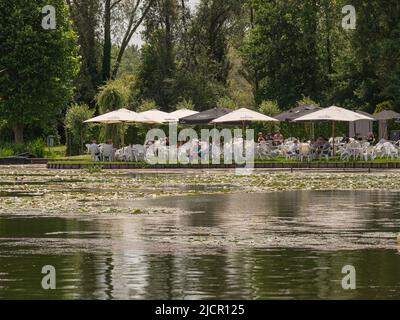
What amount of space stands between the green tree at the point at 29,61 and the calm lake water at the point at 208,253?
50.4m

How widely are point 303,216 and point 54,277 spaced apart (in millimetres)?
9890

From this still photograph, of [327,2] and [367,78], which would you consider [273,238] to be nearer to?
[367,78]

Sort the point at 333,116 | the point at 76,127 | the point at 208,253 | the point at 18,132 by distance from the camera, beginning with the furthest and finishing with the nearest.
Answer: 1. the point at 18,132
2. the point at 76,127
3. the point at 333,116
4. the point at 208,253

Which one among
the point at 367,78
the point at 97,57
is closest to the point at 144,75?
the point at 97,57

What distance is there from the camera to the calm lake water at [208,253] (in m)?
13.5

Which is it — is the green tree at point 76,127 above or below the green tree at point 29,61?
below

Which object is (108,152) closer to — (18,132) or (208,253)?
(18,132)

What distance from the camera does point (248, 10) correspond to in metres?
93.4

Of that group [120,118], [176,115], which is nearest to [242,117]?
[120,118]

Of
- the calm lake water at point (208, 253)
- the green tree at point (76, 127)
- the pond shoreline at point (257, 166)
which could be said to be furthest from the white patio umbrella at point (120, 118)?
the calm lake water at point (208, 253)

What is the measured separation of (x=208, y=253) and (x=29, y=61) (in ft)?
197

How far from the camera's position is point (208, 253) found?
16.9m

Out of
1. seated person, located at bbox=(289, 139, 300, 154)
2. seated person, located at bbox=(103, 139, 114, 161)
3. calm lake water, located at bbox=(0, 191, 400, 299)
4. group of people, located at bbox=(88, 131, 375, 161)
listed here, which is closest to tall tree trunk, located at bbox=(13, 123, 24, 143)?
group of people, located at bbox=(88, 131, 375, 161)

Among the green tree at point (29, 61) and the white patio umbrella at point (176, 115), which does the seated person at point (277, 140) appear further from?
the green tree at point (29, 61)
